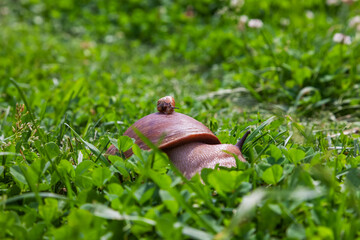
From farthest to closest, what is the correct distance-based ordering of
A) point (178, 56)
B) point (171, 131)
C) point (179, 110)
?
point (178, 56) → point (179, 110) → point (171, 131)

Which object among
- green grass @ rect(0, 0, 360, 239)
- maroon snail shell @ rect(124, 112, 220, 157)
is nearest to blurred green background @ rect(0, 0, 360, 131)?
green grass @ rect(0, 0, 360, 239)

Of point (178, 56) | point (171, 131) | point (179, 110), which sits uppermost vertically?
point (171, 131)

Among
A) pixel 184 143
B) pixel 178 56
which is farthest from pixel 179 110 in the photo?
pixel 178 56

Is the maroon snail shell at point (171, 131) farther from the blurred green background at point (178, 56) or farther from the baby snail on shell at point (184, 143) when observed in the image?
the blurred green background at point (178, 56)

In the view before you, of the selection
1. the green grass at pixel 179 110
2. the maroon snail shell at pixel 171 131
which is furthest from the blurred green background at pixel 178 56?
the maroon snail shell at pixel 171 131

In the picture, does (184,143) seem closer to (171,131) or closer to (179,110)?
(171,131)

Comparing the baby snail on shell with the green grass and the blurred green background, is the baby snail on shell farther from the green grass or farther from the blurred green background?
the blurred green background

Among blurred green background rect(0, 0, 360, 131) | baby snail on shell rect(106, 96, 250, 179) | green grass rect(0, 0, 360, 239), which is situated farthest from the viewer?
blurred green background rect(0, 0, 360, 131)
